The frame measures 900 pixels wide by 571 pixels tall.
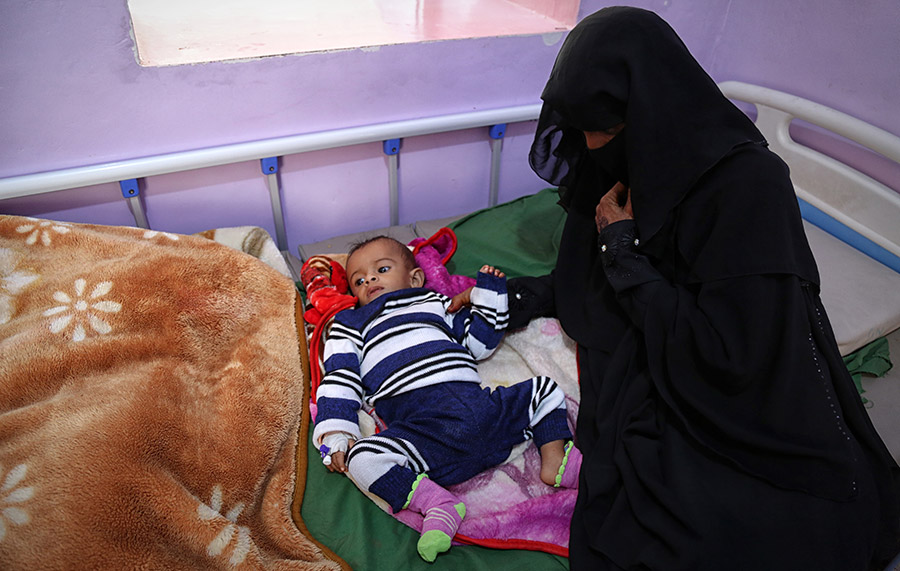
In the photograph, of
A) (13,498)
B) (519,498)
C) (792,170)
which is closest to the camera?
(13,498)

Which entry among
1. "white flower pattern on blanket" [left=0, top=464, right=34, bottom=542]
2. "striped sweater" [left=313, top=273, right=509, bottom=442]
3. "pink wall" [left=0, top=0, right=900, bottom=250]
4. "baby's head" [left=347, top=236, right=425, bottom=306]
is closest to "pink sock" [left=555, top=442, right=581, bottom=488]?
"striped sweater" [left=313, top=273, right=509, bottom=442]

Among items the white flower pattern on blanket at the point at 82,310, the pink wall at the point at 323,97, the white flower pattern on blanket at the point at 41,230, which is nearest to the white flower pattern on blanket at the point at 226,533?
the white flower pattern on blanket at the point at 82,310

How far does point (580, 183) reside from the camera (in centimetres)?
165

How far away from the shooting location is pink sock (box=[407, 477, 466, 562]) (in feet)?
4.00

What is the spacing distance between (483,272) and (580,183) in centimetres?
35

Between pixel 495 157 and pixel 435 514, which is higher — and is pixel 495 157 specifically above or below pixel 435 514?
above

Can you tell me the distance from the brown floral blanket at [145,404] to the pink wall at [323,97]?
0.74ft

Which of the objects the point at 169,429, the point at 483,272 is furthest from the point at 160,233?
the point at 483,272

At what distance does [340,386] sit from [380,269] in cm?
38

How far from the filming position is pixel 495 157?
224 centimetres

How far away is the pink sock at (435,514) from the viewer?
1.22 m

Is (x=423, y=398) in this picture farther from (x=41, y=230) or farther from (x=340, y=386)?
(x=41, y=230)

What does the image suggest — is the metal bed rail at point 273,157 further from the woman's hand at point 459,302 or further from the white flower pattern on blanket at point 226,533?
the white flower pattern on blanket at point 226,533

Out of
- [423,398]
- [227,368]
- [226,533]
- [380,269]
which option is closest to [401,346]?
[423,398]
